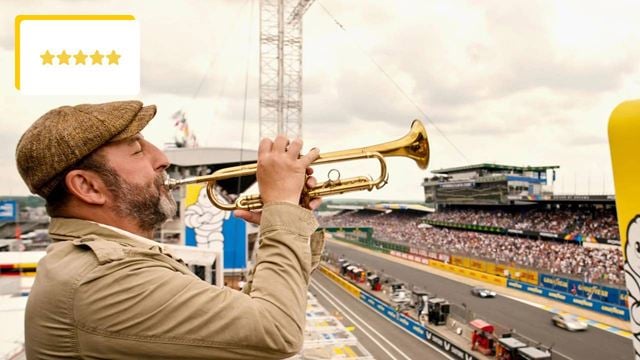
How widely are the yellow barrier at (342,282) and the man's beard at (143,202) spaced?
68.2 feet

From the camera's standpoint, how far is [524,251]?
25.8 m

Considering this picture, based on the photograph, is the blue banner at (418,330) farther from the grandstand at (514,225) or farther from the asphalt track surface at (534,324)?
the grandstand at (514,225)

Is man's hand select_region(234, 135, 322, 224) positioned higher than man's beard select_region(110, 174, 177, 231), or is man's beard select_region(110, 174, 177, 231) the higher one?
man's hand select_region(234, 135, 322, 224)

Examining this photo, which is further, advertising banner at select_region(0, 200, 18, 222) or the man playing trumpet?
advertising banner at select_region(0, 200, 18, 222)

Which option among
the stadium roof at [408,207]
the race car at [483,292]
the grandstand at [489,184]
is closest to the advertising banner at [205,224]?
the race car at [483,292]

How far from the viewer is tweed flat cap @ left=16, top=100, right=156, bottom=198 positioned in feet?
3.78

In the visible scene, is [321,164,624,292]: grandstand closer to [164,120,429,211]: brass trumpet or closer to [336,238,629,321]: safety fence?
[336,238,629,321]: safety fence

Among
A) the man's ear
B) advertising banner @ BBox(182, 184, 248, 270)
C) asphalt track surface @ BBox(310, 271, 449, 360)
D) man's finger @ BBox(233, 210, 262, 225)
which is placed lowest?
asphalt track surface @ BBox(310, 271, 449, 360)

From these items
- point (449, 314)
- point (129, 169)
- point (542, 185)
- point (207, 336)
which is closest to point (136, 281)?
point (207, 336)

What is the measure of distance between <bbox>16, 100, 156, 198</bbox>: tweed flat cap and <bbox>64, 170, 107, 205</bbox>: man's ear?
31mm

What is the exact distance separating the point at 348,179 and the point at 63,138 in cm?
139

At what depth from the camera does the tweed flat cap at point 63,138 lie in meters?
1.15

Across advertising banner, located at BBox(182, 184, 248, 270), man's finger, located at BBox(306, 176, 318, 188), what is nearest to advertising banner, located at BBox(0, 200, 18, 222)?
advertising banner, located at BBox(182, 184, 248, 270)

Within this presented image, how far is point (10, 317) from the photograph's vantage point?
5.92 meters
